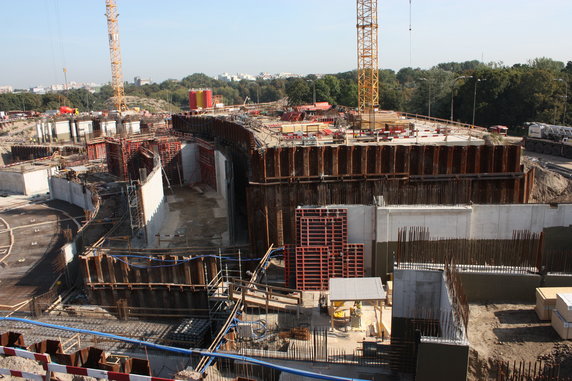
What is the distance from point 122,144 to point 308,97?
155ft

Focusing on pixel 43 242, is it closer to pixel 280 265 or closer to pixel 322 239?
pixel 280 265

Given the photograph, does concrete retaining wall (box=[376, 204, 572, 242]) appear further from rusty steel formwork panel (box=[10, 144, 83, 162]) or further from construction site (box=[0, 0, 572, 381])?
rusty steel formwork panel (box=[10, 144, 83, 162])

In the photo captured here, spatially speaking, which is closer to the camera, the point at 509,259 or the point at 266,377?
the point at 266,377

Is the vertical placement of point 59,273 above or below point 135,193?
below

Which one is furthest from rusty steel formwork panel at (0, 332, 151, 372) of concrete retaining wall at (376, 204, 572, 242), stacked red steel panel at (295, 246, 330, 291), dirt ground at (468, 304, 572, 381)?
concrete retaining wall at (376, 204, 572, 242)

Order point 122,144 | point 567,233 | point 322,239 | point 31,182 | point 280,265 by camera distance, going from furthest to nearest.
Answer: point 31,182 < point 122,144 < point 280,265 < point 322,239 < point 567,233

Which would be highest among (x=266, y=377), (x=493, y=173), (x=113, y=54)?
(x=113, y=54)

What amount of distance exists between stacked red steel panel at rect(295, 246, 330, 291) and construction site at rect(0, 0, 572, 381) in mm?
46

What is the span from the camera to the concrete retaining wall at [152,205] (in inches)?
844

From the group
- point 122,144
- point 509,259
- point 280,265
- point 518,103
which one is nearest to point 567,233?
point 509,259

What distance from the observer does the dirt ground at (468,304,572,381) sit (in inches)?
326

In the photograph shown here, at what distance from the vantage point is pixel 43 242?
92.2 ft

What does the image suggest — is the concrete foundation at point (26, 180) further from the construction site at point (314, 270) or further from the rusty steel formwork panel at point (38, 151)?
the rusty steel formwork panel at point (38, 151)

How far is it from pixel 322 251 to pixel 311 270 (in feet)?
2.35
